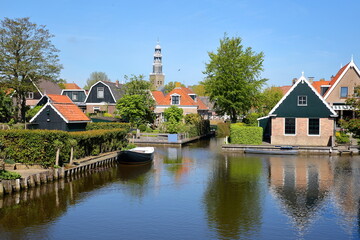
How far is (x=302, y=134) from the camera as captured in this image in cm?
4622

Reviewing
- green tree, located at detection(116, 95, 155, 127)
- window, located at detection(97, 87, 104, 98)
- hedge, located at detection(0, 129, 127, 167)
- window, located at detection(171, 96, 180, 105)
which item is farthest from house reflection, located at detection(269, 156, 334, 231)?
window, located at detection(97, 87, 104, 98)

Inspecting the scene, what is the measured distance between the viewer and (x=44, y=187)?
1053 inches

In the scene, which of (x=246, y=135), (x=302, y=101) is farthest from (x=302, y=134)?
(x=246, y=135)

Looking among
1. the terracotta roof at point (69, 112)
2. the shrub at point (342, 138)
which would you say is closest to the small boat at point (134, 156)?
the terracotta roof at point (69, 112)

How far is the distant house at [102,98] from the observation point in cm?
7112

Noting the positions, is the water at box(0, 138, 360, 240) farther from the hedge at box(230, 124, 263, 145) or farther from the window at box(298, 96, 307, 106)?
the window at box(298, 96, 307, 106)

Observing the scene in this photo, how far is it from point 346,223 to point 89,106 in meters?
59.5

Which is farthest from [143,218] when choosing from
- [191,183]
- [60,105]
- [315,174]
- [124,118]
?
[124,118]

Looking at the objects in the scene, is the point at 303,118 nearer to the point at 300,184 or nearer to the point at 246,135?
the point at 246,135

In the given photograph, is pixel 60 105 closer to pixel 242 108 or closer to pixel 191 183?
pixel 191 183

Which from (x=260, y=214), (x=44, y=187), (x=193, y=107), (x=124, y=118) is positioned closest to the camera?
(x=260, y=214)

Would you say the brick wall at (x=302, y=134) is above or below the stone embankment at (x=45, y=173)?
above

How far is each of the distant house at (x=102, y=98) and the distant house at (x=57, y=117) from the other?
101 ft

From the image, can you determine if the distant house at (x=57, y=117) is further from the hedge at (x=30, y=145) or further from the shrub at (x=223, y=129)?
the shrub at (x=223, y=129)
